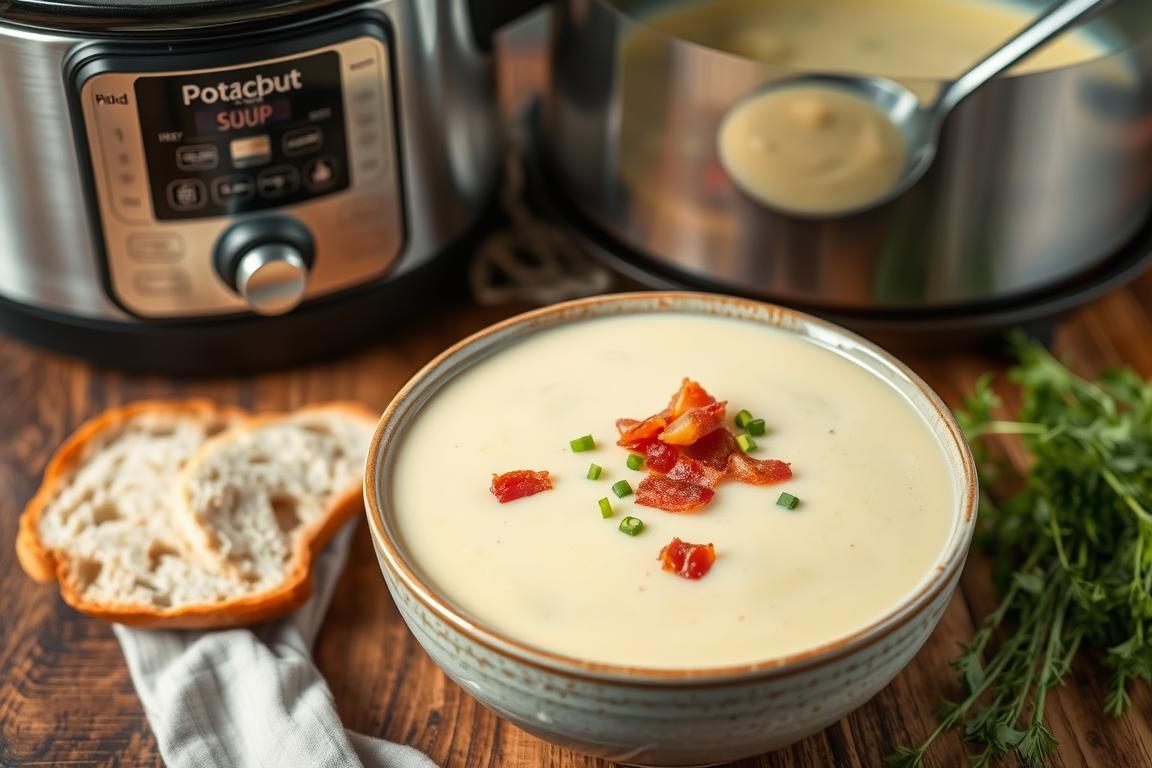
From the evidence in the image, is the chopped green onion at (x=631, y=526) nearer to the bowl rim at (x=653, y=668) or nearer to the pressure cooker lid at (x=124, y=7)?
the bowl rim at (x=653, y=668)

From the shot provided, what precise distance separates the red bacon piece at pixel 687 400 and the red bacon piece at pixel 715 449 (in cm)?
4

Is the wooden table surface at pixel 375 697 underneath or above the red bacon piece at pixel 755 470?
underneath

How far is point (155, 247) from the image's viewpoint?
1563 mm

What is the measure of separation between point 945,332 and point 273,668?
3.04 ft

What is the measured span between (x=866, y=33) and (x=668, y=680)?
1.19m

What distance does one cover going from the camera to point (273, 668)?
1.28 metres

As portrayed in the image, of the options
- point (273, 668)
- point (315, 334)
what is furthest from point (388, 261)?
point (273, 668)

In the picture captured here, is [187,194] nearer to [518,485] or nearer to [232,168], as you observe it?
[232,168]

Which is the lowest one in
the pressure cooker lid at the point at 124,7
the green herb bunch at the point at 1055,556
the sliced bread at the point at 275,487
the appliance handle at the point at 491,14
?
the sliced bread at the point at 275,487

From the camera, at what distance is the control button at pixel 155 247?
5.11ft

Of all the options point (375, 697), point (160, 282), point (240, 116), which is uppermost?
point (240, 116)

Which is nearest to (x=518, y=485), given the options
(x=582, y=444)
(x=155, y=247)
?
(x=582, y=444)

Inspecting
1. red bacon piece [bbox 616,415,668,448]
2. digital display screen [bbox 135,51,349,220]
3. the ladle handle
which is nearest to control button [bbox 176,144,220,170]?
digital display screen [bbox 135,51,349,220]

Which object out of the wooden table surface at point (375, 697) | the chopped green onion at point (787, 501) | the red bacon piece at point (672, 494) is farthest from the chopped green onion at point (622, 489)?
the wooden table surface at point (375, 697)
